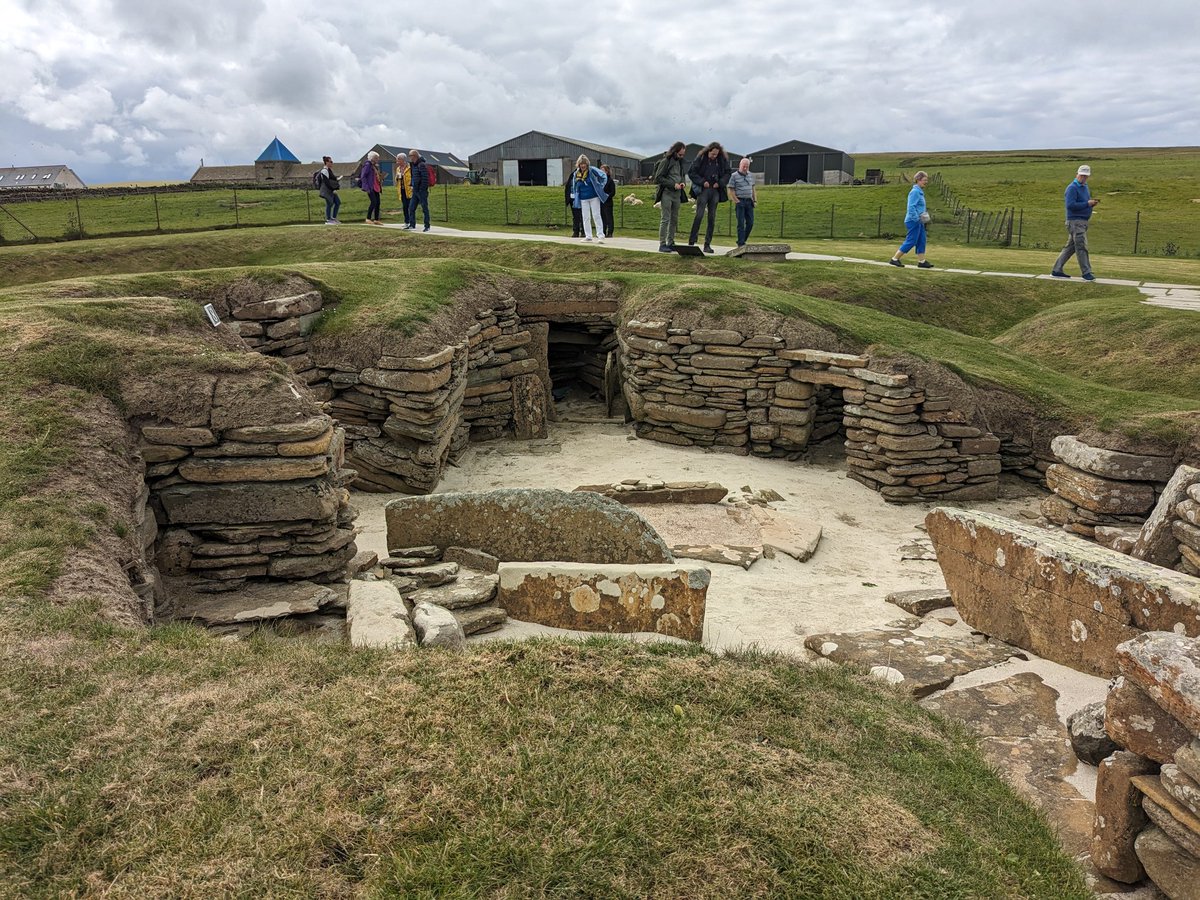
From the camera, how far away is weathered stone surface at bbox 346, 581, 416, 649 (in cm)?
500

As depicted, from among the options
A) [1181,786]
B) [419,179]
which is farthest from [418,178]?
[1181,786]

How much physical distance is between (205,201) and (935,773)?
37777 mm

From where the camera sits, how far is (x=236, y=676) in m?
4.18

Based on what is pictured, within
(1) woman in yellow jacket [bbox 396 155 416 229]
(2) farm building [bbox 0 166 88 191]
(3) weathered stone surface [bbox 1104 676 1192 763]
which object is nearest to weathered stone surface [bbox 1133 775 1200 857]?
(3) weathered stone surface [bbox 1104 676 1192 763]

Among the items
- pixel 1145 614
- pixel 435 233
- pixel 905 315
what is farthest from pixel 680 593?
pixel 435 233

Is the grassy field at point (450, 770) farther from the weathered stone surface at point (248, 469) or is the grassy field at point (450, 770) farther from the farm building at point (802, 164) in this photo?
the farm building at point (802, 164)

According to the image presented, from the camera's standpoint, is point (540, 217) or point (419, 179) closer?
point (419, 179)

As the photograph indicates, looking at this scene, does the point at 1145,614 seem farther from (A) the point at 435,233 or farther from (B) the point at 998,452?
(A) the point at 435,233

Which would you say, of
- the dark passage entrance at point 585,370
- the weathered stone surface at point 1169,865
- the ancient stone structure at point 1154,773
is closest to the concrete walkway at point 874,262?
the dark passage entrance at point 585,370

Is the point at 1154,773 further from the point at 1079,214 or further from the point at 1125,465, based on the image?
the point at 1079,214

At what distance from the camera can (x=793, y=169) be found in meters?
58.2

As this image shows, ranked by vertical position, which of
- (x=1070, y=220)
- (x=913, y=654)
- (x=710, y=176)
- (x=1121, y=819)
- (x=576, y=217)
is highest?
(x=710, y=176)

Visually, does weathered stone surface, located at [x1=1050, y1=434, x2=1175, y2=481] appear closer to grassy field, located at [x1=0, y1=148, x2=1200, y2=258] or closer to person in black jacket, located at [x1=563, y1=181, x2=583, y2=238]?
person in black jacket, located at [x1=563, y1=181, x2=583, y2=238]

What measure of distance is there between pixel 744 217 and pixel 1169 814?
59.2 feet
